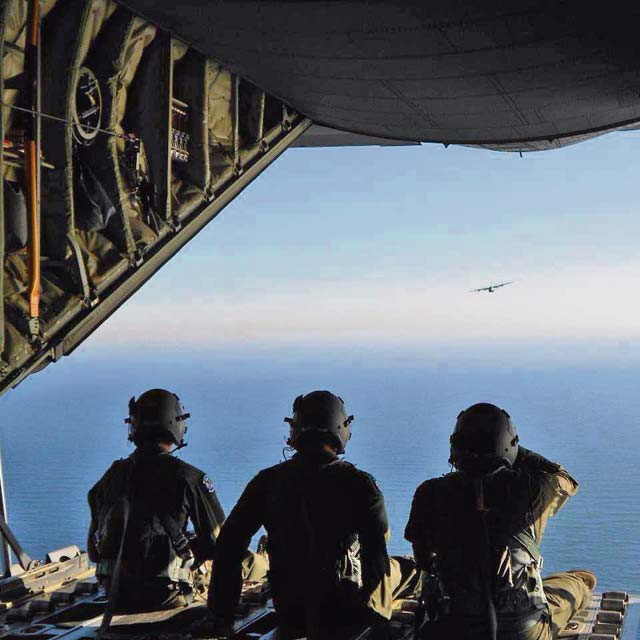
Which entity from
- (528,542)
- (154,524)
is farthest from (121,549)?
(528,542)

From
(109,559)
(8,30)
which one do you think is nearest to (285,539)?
(109,559)

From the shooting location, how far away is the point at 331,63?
201 inches

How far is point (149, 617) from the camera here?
4.77 metres

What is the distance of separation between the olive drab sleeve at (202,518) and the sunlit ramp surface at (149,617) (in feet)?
1.15

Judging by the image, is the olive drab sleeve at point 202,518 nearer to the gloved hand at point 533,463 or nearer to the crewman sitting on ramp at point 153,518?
the crewman sitting on ramp at point 153,518

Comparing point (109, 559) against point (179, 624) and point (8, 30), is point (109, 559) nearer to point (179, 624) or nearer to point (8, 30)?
point (179, 624)

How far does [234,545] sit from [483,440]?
3.94 ft

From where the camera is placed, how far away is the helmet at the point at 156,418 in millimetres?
4902

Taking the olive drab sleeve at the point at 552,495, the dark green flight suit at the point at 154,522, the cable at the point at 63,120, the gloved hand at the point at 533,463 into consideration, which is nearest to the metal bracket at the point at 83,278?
the cable at the point at 63,120

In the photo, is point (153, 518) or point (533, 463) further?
point (153, 518)

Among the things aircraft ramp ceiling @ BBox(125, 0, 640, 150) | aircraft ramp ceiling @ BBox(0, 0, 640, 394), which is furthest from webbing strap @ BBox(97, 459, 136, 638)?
aircraft ramp ceiling @ BBox(125, 0, 640, 150)

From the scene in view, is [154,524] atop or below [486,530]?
below

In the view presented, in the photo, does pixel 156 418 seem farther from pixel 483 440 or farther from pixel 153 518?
pixel 483 440

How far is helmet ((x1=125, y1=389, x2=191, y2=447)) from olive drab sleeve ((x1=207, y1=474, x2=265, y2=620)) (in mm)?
769
